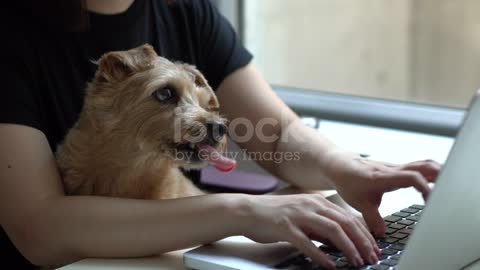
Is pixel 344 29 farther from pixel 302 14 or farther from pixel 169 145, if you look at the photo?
pixel 169 145

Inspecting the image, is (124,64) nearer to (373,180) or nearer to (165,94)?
(165,94)

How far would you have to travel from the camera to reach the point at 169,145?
3.32ft

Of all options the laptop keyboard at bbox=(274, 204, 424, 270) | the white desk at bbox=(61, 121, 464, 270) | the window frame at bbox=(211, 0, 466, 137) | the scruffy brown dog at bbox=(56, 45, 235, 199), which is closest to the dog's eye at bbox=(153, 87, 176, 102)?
the scruffy brown dog at bbox=(56, 45, 235, 199)

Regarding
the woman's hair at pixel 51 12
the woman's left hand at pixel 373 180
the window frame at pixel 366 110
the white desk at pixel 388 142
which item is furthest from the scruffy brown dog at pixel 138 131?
the window frame at pixel 366 110

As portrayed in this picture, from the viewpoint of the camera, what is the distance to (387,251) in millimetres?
931

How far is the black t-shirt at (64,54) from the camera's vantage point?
1.06 metres

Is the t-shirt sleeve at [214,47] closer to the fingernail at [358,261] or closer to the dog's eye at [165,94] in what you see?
the dog's eye at [165,94]

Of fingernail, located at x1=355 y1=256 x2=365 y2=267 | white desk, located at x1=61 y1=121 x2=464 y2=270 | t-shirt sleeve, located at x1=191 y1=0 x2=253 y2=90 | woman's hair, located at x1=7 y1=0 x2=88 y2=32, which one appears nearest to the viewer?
fingernail, located at x1=355 y1=256 x2=365 y2=267

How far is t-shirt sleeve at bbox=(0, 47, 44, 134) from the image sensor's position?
40.1 inches

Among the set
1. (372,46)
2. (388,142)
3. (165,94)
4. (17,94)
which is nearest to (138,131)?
(165,94)

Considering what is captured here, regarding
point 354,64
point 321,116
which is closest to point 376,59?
point 354,64

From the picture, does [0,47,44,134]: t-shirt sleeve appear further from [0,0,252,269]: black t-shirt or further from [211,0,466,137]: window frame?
[211,0,466,137]: window frame

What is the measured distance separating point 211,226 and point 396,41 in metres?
1.14

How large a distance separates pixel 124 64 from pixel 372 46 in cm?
108
